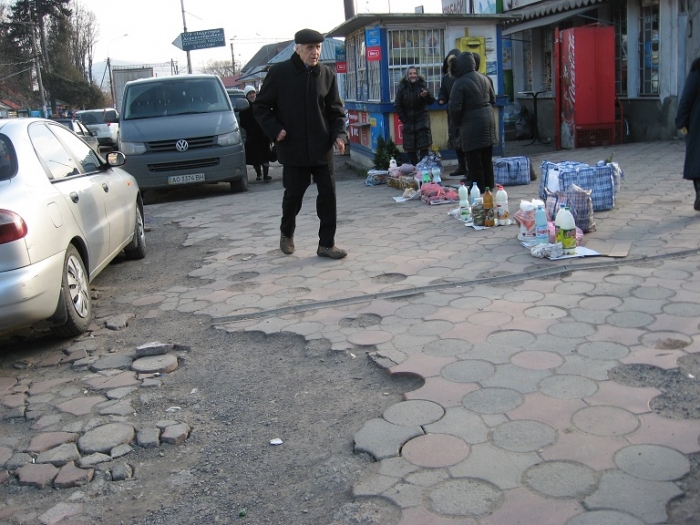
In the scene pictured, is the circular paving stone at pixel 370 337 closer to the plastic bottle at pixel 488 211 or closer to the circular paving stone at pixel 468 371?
the circular paving stone at pixel 468 371

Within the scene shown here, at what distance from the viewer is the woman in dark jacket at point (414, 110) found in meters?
10.8

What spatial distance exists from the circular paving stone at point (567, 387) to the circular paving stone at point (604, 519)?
3.01ft

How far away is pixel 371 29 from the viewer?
11.8 metres

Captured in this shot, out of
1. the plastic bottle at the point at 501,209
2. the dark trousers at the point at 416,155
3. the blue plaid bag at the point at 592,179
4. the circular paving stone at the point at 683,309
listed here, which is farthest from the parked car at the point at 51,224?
the dark trousers at the point at 416,155

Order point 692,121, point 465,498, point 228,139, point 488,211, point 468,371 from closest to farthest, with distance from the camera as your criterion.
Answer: point 465,498 < point 468,371 < point 692,121 < point 488,211 < point 228,139

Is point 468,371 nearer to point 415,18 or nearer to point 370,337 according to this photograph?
point 370,337

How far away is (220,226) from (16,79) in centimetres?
5632

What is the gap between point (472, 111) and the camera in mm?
8391

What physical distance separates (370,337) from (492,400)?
115 centimetres

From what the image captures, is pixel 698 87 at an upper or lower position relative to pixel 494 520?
upper

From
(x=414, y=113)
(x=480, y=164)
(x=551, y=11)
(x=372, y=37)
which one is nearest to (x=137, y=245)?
(x=480, y=164)

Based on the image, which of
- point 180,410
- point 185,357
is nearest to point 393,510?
point 180,410

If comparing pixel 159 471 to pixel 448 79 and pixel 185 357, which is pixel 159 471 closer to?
pixel 185 357

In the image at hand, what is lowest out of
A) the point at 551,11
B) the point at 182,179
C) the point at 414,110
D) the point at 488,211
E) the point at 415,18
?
the point at 488,211
